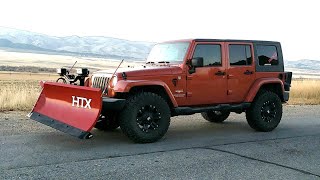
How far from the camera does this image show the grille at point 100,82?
7898 millimetres

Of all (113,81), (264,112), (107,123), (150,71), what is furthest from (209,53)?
(107,123)

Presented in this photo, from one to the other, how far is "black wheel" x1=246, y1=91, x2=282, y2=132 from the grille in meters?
3.42

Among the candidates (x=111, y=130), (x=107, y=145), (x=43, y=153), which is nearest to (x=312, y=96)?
(x=111, y=130)

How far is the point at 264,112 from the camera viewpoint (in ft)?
31.4

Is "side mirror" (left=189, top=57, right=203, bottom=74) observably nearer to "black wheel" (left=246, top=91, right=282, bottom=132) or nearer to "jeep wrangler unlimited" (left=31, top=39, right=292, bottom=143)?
"jeep wrangler unlimited" (left=31, top=39, right=292, bottom=143)

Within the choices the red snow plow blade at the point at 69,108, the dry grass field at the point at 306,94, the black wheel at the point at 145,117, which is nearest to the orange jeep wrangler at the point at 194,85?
the black wheel at the point at 145,117

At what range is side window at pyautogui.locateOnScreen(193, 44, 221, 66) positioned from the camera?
8.61m

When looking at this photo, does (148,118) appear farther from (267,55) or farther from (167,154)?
(267,55)

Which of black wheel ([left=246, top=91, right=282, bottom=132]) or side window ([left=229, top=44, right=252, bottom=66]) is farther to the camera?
black wheel ([left=246, top=91, right=282, bottom=132])

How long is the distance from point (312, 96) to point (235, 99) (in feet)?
39.3

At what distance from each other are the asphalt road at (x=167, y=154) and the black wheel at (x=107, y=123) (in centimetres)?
21

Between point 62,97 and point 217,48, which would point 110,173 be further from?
point 217,48

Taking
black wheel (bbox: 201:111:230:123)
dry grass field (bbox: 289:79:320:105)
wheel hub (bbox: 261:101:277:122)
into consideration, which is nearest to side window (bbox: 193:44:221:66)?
wheel hub (bbox: 261:101:277:122)

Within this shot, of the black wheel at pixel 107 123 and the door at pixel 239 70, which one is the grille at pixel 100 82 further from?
the door at pixel 239 70
